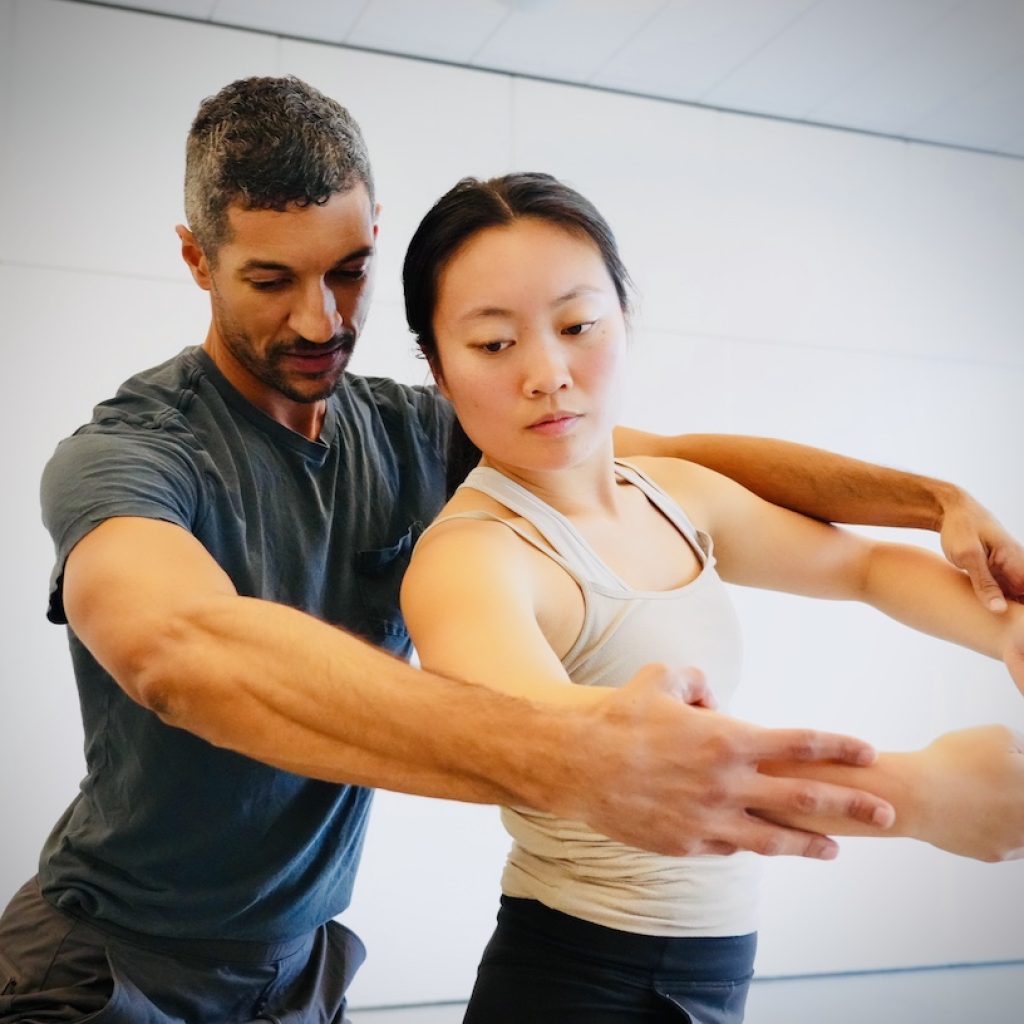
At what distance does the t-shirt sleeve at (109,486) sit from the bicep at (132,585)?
0.08 ft

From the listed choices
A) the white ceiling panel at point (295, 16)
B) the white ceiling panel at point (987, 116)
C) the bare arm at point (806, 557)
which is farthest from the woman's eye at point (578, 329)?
the white ceiling panel at point (987, 116)

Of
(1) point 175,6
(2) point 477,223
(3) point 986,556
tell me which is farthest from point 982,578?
(1) point 175,6

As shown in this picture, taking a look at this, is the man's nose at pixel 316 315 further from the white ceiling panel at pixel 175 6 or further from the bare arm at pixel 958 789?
the white ceiling panel at pixel 175 6

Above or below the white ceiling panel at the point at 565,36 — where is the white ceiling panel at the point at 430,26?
below

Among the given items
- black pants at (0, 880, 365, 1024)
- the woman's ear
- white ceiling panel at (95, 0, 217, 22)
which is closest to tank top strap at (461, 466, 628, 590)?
the woman's ear

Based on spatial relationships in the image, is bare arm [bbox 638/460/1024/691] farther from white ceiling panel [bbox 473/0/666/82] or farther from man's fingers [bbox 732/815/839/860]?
white ceiling panel [bbox 473/0/666/82]

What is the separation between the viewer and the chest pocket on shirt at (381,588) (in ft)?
5.29

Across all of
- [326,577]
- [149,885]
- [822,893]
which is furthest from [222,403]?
[822,893]

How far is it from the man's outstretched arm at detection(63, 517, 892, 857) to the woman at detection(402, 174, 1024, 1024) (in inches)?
6.2

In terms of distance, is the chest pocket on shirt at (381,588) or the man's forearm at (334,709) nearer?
the man's forearm at (334,709)

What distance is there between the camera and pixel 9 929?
1.64m

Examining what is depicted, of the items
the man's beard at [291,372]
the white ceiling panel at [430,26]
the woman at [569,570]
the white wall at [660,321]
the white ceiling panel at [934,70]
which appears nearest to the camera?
the woman at [569,570]

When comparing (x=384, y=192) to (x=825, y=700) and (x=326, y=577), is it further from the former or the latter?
(x=326, y=577)

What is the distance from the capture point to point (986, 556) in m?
1.41
